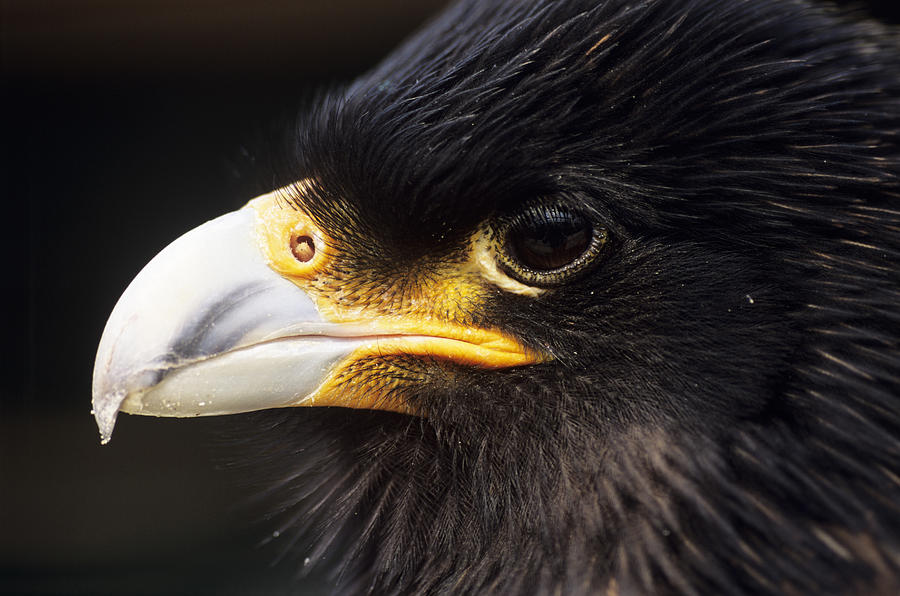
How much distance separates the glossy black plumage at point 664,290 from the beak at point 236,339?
3.1 inches

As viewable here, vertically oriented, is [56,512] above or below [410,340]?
below

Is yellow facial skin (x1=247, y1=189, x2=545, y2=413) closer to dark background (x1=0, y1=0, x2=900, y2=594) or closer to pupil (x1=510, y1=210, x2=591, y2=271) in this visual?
pupil (x1=510, y1=210, x2=591, y2=271)

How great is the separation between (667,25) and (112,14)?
217 centimetres

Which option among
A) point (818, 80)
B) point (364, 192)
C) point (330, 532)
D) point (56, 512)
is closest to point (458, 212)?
point (364, 192)

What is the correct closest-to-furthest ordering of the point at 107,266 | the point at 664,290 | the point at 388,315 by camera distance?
1. the point at 664,290
2. the point at 388,315
3. the point at 107,266

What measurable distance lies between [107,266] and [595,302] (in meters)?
3.11

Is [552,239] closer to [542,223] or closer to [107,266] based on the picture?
[542,223]

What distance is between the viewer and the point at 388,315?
57.1 inches

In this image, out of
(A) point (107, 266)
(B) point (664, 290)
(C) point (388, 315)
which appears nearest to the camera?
(B) point (664, 290)

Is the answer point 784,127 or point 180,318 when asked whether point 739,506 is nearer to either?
point 784,127

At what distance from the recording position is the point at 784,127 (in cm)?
132

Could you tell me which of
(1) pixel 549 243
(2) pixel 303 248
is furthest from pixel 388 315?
(1) pixel 549 243

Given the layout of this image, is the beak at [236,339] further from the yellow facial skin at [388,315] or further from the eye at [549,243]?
the eye at [549,243]

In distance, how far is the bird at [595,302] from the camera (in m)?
1.24
